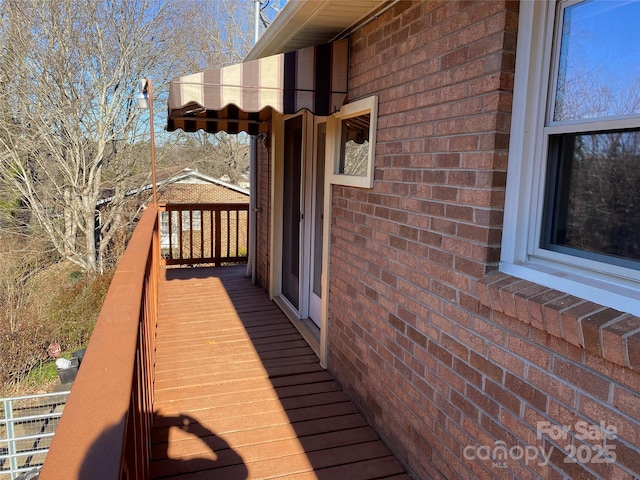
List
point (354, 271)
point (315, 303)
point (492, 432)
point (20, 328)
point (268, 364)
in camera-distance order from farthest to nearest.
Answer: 1. point (20, 328)
2. point (315, 303)
3. point (268, 364)
4. point (354, 271)
5. point (492, 432)

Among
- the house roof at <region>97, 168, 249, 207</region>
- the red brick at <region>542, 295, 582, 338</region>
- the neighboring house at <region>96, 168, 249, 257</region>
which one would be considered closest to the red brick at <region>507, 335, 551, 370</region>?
the red brick at <region>542, 295, 582, 338</region>

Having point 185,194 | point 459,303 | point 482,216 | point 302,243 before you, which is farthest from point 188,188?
point 482,216

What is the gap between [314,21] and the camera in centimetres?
296

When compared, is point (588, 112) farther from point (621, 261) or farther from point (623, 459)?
point (623, 459)

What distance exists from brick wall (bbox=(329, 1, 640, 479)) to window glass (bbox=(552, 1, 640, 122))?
0.63ft

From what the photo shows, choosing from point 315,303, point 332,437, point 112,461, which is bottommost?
point 332,437

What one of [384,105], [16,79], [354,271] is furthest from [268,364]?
[16,79]

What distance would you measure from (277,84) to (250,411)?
2.06 m

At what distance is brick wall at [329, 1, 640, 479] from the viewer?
1.40m

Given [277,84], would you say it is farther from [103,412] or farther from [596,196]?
[103,412]

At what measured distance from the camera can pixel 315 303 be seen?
4.33m

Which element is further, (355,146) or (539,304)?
(355,146)

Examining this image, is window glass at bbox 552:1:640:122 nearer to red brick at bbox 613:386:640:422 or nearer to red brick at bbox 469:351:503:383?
red brick at bbox 613:386:640:422

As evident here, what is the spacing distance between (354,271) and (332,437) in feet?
3.30
